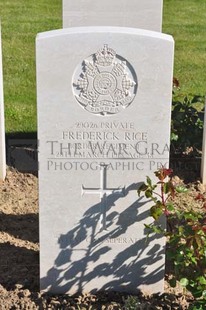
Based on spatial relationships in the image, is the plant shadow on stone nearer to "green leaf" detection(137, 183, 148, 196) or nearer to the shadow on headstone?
"green leaf" detection(137, 183, 148, 196)

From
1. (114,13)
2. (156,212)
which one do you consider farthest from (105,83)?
(114,13)

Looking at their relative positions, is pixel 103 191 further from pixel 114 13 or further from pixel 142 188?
pixel 114 13

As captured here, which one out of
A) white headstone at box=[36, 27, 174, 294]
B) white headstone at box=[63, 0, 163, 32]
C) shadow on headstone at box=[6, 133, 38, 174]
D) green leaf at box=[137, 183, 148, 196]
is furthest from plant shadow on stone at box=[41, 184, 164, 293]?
white headstone at box=[63, 0, 163, 32]

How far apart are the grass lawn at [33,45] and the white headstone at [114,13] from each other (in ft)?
4.83

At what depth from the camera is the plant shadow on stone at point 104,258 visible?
172 inches

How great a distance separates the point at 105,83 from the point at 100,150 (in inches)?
16.3

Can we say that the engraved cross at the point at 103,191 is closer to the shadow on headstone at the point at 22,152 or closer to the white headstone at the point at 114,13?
the shadow on headstone at the point at 22,152

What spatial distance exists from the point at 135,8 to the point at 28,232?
2517mm

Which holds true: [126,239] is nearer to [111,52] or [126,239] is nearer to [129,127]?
[129,127]

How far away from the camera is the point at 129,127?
4.18 metres

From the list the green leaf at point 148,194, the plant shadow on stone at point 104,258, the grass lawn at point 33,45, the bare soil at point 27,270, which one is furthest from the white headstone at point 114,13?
the green leaf at point 148,194

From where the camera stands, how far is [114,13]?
21.7ft

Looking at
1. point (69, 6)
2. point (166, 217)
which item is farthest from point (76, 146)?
point (69, 6)

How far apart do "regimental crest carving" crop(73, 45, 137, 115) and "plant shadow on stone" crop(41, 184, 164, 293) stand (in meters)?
0.54
